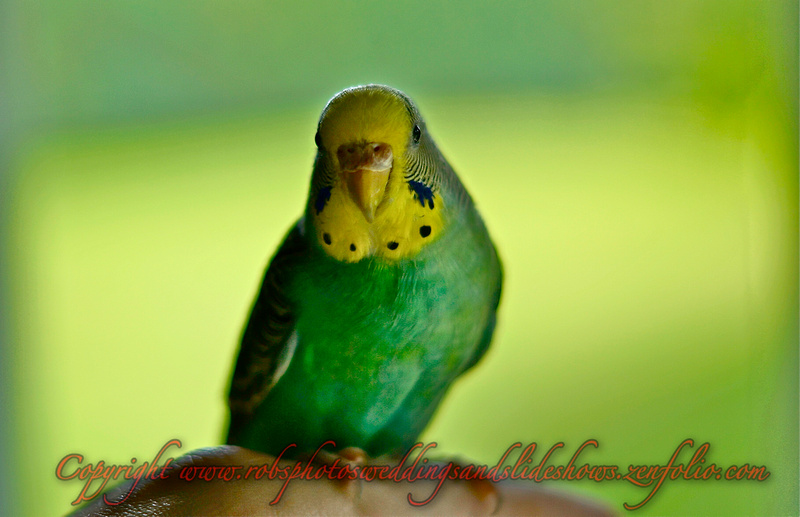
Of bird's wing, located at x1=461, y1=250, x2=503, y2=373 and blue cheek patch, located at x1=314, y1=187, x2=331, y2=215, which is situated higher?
blue cheek patch, located at x1=314, y1=187, x2=331, y2=215

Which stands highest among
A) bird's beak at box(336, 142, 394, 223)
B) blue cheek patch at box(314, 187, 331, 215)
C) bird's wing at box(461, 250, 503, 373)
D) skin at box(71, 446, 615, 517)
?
bird's beak at box(336, 142, 394, 223)

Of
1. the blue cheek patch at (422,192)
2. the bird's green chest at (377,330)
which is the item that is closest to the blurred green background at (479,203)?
the bird's green chest at (377,330)

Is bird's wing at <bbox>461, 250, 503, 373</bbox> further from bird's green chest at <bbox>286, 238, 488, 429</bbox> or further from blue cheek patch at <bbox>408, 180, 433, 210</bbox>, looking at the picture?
blue cheek patch at <bbox>408, 180, 433, 210</bbox>

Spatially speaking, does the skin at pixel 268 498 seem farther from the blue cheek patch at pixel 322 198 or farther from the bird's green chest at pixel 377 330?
the blue cheek patch at pixel 322 198

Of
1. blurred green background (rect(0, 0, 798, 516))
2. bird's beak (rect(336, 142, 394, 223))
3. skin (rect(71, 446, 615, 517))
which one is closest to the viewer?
bird's beak (rect(336, 142, 394, 223))

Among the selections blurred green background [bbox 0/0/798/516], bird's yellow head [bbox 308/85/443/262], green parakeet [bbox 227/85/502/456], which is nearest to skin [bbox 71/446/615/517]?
green parakeet [bbox 227/85/502/456]

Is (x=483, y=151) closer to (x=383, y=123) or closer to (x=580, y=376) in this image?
(x=580, y=376)

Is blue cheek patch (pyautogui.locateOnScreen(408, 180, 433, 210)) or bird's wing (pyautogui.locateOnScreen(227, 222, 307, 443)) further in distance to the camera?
bird's wing (pyautogui.locateOnScreen(227, 222, 307, 443))

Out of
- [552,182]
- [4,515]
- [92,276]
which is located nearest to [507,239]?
[552,182]
